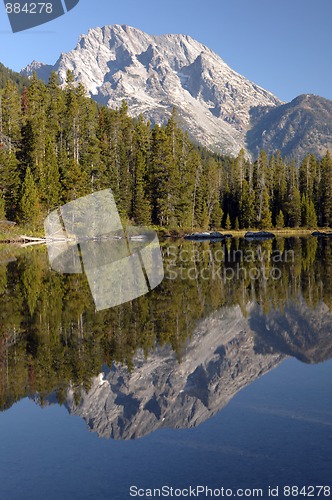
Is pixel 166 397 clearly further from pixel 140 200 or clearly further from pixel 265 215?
pixel 265 215

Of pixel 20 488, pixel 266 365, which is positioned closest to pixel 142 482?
pixel 20 488

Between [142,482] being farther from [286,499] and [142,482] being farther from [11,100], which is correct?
[11,100]

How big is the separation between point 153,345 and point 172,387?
9.77ft

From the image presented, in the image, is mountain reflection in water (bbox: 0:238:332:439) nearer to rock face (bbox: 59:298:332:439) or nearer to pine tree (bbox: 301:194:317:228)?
rock face (bbox: 59:298:332:439)

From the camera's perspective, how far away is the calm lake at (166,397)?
6941 mm

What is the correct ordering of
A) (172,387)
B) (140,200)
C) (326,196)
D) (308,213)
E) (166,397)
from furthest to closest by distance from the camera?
(326,196) → (308,213) → (140,200) → (172,387) → (166,397)

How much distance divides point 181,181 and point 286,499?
3620 inches

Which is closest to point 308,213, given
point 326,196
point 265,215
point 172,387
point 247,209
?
point 326,196

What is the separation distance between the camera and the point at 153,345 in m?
13.6

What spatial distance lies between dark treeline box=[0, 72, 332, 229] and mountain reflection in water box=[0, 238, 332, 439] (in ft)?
149

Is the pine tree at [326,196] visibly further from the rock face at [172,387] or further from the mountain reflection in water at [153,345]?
the rock face at [172,387]

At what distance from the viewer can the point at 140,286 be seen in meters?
24.3

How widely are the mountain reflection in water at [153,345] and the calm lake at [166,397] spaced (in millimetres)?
41

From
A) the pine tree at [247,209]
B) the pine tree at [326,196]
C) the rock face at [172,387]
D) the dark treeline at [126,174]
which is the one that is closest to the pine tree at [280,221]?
the dark treeline at [126,174]
